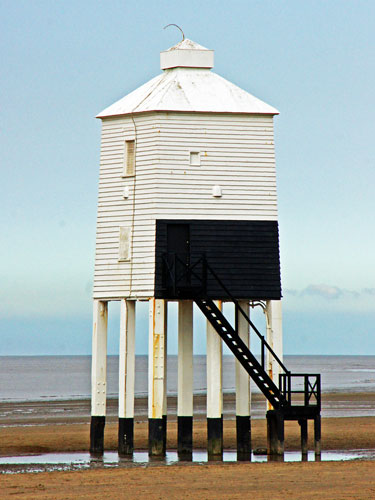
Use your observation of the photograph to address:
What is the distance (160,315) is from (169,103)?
5891mm

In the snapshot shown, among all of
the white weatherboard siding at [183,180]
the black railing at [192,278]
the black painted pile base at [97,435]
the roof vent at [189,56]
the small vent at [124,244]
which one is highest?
the roof vent at [189,56]

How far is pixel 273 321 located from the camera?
3397 cm

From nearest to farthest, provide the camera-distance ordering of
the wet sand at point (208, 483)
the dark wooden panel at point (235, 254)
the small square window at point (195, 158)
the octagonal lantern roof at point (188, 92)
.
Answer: the wet sand at point (208, 483), the dark wooden panel at point (235, 254), the small square window at point (195, 158), the octagonal lantern roof at point (188, 92)

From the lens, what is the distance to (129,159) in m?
34.5

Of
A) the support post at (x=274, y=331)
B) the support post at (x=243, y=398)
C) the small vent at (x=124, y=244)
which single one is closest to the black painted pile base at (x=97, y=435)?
the support post at (x=243, y=398)

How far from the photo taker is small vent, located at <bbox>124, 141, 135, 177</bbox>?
34.3 meters

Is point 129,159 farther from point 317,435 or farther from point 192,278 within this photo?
point 317,435

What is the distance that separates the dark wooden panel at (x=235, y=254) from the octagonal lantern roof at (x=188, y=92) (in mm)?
3222

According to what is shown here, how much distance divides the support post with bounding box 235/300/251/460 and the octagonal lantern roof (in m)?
5.63

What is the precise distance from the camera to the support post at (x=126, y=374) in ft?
111

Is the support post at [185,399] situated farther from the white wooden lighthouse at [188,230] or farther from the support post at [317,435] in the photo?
the support post at [317,435]

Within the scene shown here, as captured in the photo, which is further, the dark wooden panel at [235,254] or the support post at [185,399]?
the support post at [185,399]

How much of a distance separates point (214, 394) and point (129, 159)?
698 cm

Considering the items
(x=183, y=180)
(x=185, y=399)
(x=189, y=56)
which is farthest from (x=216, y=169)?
(x=185, y=399)
